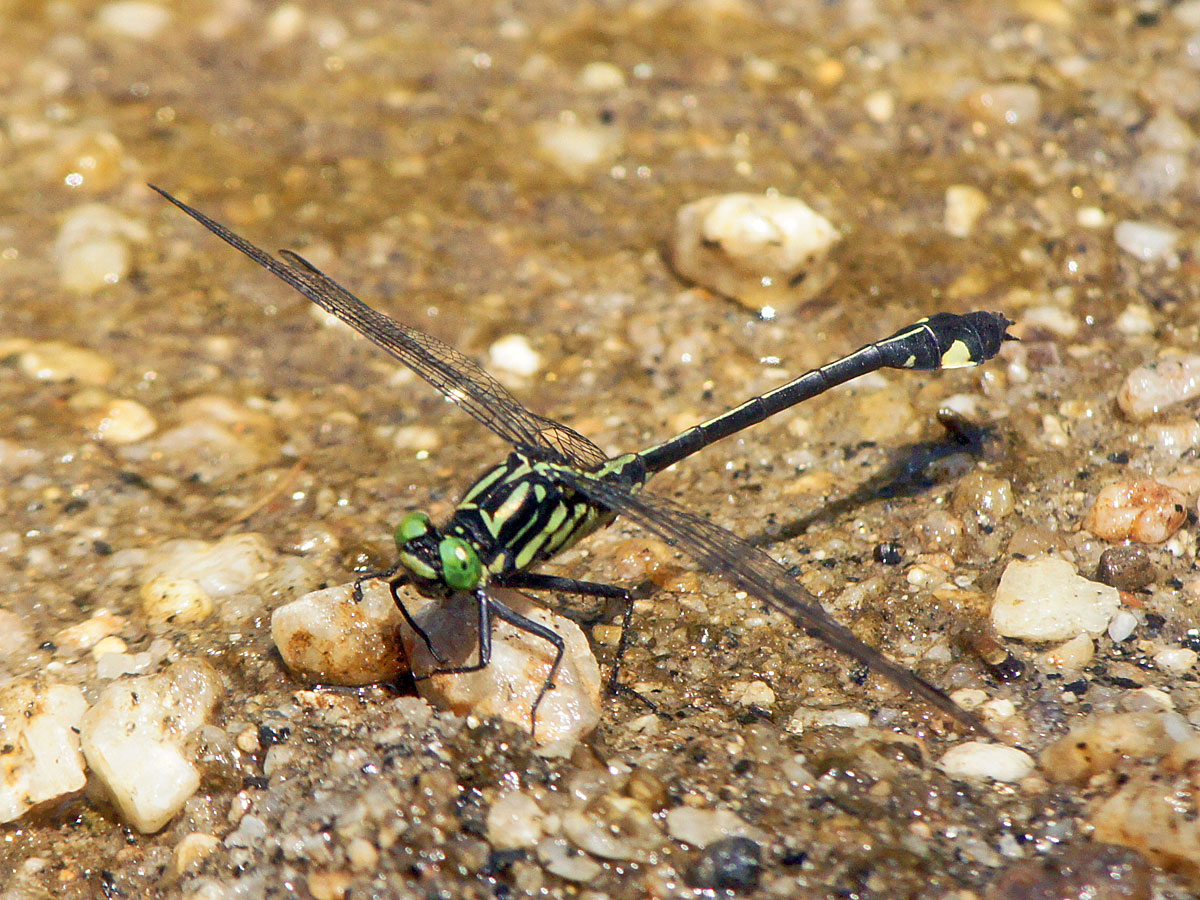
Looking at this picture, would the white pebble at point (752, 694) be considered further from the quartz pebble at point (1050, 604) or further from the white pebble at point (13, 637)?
the white pebble at point (13, 637)

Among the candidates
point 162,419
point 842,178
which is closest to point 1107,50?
point 842,178

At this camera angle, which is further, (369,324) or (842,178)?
(842,178)

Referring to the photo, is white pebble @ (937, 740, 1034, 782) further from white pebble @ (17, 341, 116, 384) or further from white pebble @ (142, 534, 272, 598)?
white pebble @ (17, 341, 116, 384)

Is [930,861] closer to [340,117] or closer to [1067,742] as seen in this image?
[1067,742]

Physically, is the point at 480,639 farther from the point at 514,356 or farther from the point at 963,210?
the point at 963,210

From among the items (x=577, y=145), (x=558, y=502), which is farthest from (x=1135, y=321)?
(x=577, y=145)

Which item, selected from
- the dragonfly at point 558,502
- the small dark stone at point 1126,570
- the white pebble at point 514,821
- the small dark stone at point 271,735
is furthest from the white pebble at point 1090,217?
the small dark stone at point 271,735

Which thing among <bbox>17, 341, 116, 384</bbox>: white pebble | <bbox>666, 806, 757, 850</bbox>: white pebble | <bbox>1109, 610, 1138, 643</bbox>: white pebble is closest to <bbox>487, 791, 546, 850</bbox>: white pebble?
<bbox>666, 806, 757, 850</bbox>: white pebble
